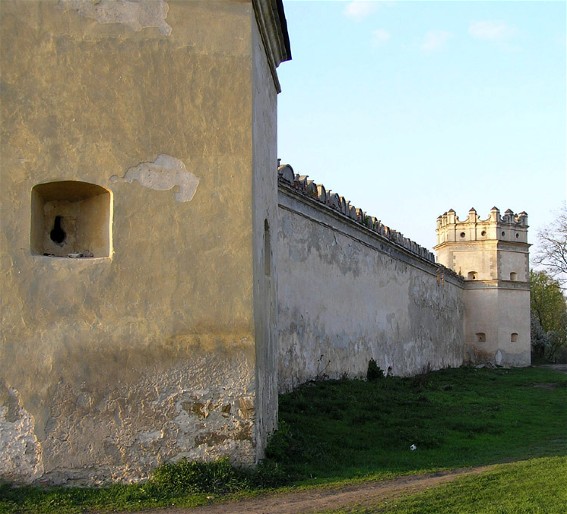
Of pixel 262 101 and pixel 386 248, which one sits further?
pixel 386 248

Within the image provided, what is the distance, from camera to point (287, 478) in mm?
6355

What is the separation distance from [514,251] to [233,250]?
26.8m

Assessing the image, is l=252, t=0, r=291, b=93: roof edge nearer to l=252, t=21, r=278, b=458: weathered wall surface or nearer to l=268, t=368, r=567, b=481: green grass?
l=252, t=21, r=278, b=458: weathered wall surface

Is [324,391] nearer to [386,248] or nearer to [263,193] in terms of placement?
[263,193]

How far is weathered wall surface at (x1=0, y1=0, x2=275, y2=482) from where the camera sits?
5.82 meters

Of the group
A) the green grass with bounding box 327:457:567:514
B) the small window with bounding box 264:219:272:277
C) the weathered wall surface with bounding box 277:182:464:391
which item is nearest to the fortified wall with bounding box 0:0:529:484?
the small window with bounding box 264:219:272:277

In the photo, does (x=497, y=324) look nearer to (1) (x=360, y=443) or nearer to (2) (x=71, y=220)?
(1) (x=360, y=443)

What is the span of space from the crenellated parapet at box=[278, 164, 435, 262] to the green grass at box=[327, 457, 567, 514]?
20.3 ft

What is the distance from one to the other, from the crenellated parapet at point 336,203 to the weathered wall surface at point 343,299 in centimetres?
13

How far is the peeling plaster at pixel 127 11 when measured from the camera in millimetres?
6172

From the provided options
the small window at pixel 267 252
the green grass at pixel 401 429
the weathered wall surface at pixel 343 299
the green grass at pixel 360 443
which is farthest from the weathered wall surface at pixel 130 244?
the weathered wall surface at pixel 343 299

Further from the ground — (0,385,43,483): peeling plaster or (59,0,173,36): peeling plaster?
(59,0,173,36): peeling plaster

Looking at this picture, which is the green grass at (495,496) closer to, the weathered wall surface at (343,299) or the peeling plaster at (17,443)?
the peeling plaster at (17,443)

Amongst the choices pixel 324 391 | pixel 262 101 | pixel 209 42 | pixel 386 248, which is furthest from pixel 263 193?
pixel 386 248
